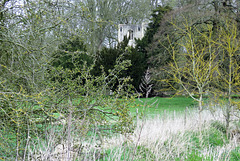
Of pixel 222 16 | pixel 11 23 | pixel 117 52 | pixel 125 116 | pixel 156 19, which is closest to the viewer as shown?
pixel 125 116

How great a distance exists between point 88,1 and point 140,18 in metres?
9.29

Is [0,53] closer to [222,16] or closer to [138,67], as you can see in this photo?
[222,16]

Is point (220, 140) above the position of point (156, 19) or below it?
below

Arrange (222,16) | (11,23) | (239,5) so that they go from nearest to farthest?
(11,23)
(222,16)
(239,5)

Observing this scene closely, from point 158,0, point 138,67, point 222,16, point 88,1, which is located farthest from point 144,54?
point 158,0

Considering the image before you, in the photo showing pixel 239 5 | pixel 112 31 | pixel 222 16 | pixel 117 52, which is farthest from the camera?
pixel 112 31

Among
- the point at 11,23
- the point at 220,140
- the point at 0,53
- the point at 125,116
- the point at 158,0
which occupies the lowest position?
the point at 220,140

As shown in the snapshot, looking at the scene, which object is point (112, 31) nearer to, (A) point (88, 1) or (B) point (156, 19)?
Result: (A) point (88, 1)

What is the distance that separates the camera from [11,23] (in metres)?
4.02

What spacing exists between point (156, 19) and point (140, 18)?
10983 mm

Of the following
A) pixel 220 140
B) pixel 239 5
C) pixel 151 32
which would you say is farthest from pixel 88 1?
pixel 220 140

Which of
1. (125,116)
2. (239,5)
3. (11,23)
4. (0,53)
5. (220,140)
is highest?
(239,5)

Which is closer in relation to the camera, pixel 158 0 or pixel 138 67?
pixel 138 67

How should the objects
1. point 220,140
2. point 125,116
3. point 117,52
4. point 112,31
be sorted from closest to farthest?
point 125,116 → point 220,140 → point 117,52 → point 112,31
